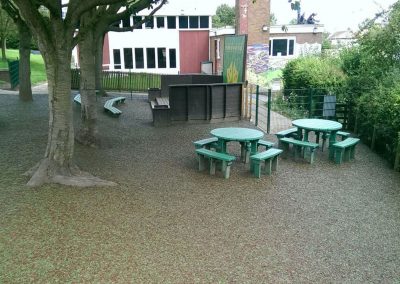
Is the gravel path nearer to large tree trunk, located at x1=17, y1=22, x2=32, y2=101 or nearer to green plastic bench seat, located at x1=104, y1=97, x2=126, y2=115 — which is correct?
green plastic bench seat, located at x1=104, y1=97, x2=126, y2=115

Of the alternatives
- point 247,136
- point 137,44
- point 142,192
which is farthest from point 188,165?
point 137,44

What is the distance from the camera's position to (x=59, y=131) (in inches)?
279

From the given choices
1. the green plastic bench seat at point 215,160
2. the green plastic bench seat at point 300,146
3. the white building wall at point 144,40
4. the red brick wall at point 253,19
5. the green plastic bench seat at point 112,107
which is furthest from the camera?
the white building wall at point 144,40

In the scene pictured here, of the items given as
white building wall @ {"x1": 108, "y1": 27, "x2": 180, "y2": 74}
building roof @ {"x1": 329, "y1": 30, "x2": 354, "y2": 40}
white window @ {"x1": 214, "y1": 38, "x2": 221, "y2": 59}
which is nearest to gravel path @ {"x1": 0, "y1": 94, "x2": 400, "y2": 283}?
building roof @ {"x1": 329, "y1": 30, "x2": 354, "y2": 40}

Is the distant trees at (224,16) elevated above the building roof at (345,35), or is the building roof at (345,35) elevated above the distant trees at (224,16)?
Result: the distant trees at (224,16)

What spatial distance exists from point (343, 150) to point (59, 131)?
6.44 metres

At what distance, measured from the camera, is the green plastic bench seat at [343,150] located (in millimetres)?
9406

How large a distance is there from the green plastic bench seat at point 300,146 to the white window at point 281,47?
20025 millimetres

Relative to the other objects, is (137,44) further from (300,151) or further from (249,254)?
(249,254)

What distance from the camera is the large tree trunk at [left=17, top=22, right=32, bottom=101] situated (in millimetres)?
15445

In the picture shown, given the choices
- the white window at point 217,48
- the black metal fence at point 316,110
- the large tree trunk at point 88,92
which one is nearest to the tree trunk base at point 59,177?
the large tree trunk at point 88,92

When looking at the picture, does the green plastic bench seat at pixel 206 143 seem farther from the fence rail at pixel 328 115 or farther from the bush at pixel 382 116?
the bush at pixel 382 116

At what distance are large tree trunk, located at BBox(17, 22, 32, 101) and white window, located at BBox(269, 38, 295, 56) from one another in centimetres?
1768

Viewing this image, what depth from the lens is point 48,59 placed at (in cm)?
681
